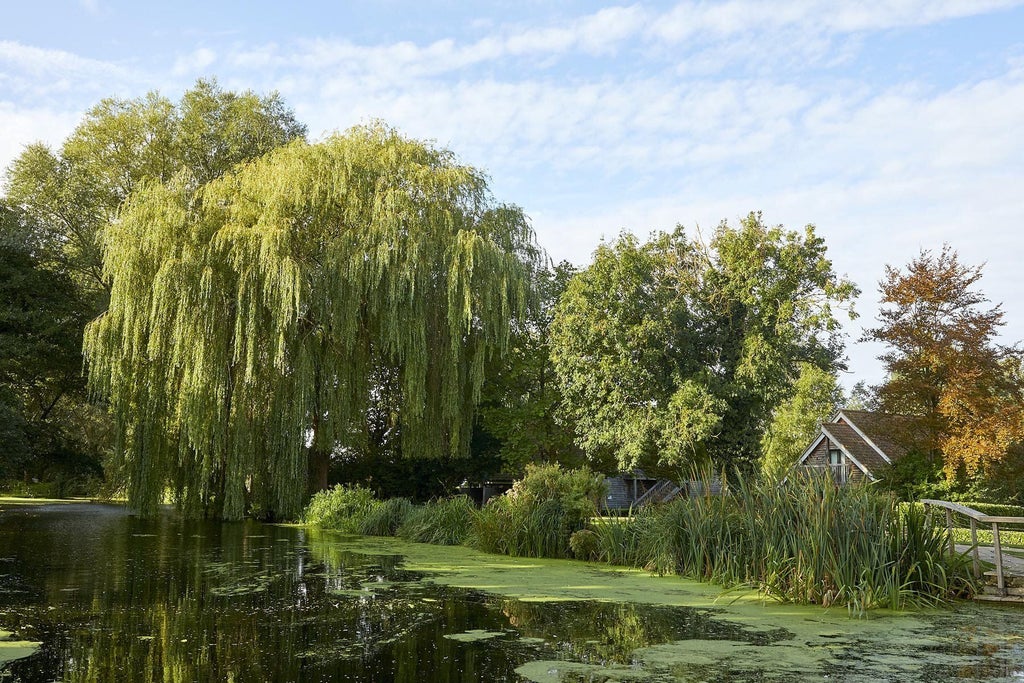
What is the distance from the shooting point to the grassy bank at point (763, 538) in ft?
28.6

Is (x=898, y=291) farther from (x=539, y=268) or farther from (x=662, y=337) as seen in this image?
(x=539, y=268)

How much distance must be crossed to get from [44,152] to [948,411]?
94.8ft

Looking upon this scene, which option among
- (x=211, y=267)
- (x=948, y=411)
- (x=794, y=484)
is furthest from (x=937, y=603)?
(x=211, y=267)

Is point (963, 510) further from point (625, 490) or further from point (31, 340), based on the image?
point (625, 490)

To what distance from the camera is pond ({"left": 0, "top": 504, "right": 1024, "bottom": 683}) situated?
570 centimetres

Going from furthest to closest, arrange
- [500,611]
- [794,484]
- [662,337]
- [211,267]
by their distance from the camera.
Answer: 1. [662,337]
2. [211,267]
3. [794,484]
4. [500,611]

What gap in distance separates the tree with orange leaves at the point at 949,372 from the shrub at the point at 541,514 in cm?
1198

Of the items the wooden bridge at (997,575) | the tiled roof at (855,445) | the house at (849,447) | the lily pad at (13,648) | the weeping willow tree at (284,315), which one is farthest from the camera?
the tiled roof at (855,445)

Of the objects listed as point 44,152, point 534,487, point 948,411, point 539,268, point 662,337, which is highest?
point 44,152

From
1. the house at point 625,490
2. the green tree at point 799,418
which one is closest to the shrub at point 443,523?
the green tree at point 799,418

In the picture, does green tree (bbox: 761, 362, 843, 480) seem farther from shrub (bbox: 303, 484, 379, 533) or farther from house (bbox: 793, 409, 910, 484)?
shrub (bbox: 303, 484, 379, 533)

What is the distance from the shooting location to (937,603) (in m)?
8.88

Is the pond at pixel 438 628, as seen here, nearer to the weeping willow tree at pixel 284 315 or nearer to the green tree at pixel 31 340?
the weeping willow tree at pixel 284 315

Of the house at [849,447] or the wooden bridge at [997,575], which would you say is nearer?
the wooden bridge at [997,575]
